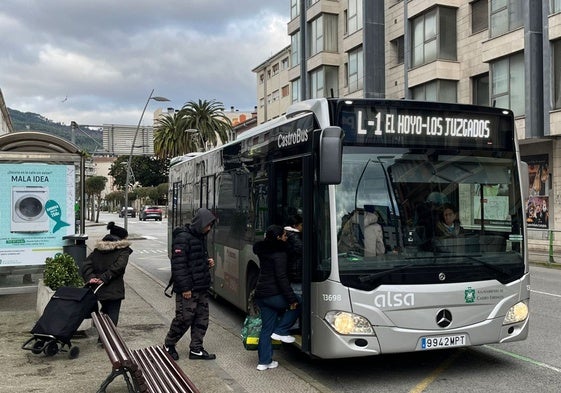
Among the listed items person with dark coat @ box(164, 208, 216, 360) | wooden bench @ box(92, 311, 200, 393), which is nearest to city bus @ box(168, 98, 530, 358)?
person with dark coat @ box(164, 208, 216, 360)

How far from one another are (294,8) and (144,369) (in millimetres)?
40925

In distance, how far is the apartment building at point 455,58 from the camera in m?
22.8

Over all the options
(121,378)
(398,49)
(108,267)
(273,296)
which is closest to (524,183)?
(273,296)

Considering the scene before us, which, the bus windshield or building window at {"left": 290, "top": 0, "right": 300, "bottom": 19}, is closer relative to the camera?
the bus windshield

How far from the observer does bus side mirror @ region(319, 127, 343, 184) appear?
5246 mm

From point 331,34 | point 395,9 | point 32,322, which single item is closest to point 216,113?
point 331,34

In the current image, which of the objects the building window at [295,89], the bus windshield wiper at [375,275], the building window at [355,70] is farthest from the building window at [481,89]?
the bus windshield wiper at [375,275]

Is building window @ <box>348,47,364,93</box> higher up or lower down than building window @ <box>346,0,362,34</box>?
lower down

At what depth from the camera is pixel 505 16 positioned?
24500 millimetres

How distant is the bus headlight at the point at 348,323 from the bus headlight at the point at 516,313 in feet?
5.12

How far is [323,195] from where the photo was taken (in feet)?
18.6

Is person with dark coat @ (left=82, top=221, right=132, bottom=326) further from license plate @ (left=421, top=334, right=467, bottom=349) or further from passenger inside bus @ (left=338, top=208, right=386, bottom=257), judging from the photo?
license plate @ (left=421, top=334, right=467, bottom=349)

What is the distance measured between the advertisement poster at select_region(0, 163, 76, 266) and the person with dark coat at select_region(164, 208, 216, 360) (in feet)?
14.0

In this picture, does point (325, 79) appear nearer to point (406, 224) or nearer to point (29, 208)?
point (29, 208)
